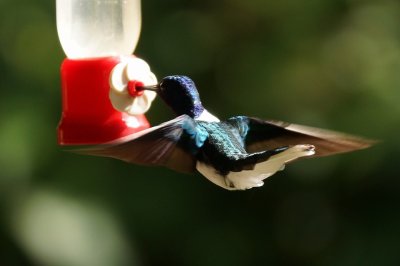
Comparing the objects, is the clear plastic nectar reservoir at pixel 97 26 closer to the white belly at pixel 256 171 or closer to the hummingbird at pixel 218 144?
the hummingbird at pixel 218 144

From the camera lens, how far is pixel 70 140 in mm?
2408

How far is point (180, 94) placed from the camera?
2.29 metres

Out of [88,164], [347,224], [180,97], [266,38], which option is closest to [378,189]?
[347,224]

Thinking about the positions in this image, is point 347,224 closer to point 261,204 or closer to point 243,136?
point 261,204

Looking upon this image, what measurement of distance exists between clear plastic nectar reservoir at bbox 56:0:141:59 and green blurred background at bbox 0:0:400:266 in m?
1.11

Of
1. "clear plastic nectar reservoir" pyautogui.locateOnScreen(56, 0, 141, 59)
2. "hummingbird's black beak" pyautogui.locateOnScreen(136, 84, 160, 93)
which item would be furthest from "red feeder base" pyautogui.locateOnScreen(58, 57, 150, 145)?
"clear plastic nectar reservoir" pyautogui.locateOnScreen(56, 0, 141, 59)

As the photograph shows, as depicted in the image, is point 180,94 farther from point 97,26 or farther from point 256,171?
point 97,26

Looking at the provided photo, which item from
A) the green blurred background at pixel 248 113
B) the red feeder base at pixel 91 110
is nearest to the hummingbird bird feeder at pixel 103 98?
the red feeder base at pixel 91 110

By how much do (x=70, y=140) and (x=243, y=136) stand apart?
462mm

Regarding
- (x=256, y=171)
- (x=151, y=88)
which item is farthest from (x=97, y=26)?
(x=256, y=171)

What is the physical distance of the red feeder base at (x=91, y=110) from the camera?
2.40 meters

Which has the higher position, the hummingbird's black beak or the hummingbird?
the hummingbird's black beak

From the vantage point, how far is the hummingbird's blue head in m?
2.29

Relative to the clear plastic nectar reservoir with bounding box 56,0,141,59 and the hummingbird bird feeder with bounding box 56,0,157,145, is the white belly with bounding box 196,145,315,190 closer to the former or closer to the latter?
the hummingbird bird feeder with bounding box 56,0,157,145
